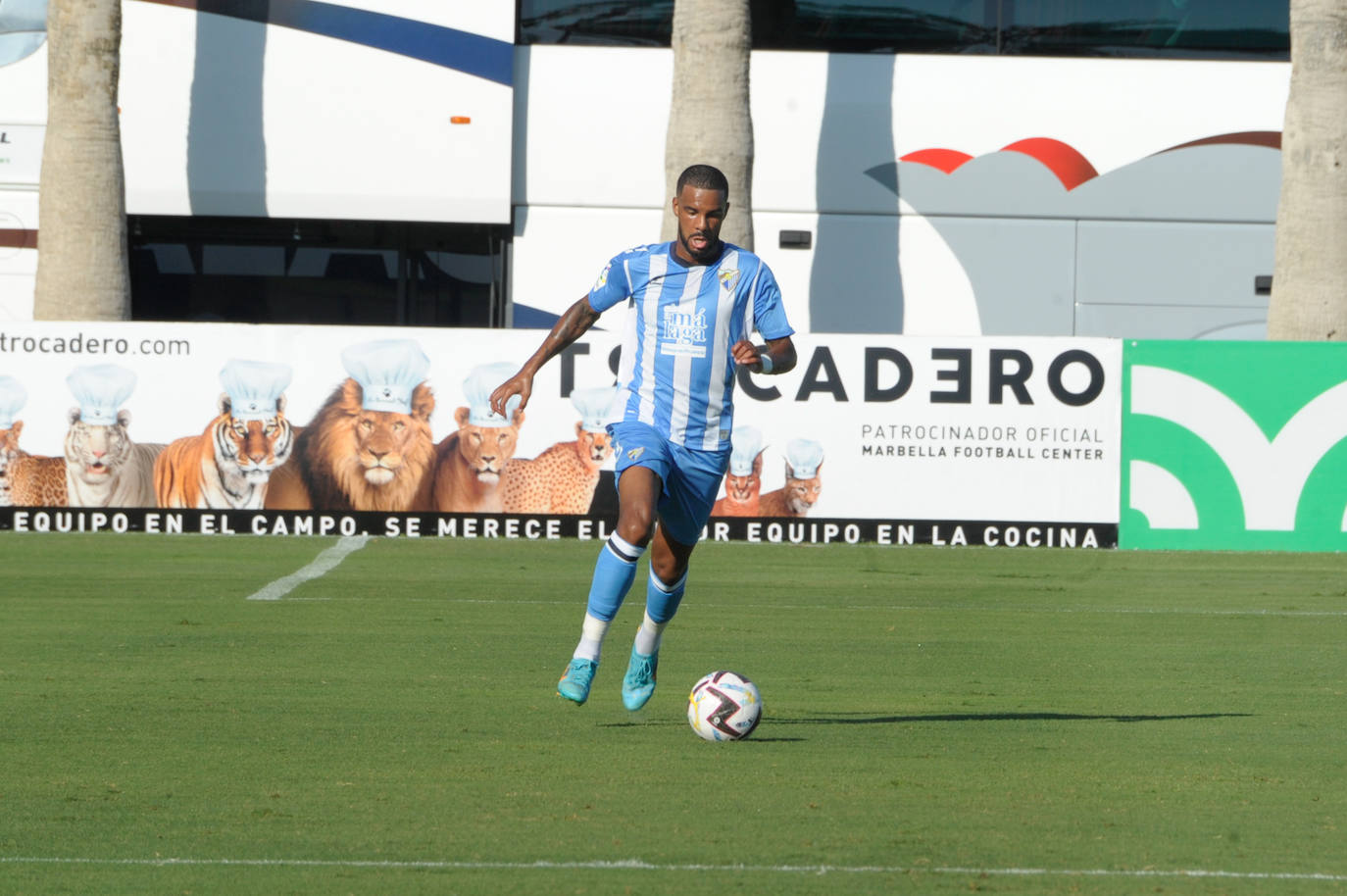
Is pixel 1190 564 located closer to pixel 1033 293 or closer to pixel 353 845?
pixel 1033 293

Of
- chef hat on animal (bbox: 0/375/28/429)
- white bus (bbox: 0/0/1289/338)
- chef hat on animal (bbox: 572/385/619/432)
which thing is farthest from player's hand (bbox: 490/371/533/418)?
white bus (bbox: 0/0/1289/338)

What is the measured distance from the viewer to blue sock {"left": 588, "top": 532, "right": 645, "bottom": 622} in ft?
23.8

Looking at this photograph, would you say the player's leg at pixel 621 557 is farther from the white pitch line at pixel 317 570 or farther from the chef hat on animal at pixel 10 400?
the chef hat on animal at pixel 10 400

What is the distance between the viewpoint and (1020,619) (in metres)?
11.8

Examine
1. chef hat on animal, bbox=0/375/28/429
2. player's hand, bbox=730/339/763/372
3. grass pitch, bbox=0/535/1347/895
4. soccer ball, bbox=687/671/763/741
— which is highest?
player's hand, bbox=730/339/763/372

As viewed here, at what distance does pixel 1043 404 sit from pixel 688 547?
924 centimetres

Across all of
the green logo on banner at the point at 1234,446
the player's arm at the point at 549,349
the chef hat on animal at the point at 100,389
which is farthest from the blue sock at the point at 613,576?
the chef hat on animal at the point at 100,389

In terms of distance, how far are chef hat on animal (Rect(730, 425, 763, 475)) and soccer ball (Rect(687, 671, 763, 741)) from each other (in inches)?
366

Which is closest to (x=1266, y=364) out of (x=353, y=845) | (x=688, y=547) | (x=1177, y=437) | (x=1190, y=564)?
(x=1177, y=437)

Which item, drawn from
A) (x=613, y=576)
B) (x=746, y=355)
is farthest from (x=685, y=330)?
(x=613, y=576)

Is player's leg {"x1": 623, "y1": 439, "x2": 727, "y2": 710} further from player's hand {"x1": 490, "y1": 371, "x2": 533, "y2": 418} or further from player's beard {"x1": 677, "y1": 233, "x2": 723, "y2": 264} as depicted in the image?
player's beard {"x1": 677, "y1": 233, "x2": 723, "y2": 264}

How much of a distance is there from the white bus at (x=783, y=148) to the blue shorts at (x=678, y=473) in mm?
16076

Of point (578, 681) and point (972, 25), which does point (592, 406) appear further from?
point (972, 25)

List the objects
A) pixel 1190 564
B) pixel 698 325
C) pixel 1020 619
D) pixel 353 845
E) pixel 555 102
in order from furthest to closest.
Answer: pixel 555 102 → pixel 1190 564 → pixel 1020 619 → pixel 698 325 → pixel 353 845
